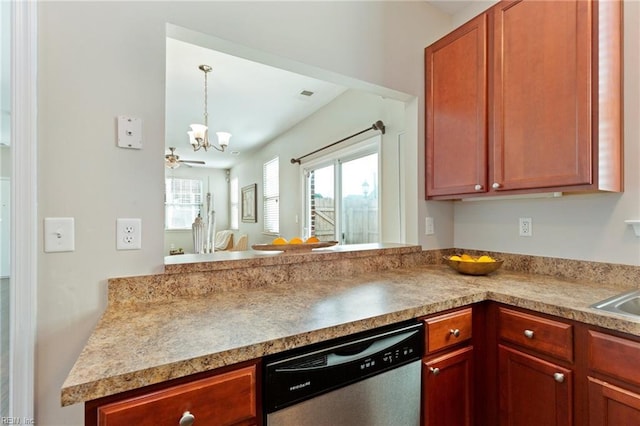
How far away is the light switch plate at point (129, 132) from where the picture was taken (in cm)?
120

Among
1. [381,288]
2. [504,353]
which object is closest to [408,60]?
[381,288]

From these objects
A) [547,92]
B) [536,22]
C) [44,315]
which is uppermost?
[536,22]

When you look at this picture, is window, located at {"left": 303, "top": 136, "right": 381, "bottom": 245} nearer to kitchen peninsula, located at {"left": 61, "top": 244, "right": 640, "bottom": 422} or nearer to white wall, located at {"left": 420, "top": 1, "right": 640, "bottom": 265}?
white wall, located at {"left": 420, "top": 1, "right": 640, "bottom": 265}

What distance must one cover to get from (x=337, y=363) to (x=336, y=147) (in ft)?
9.64

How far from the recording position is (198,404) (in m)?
Result: 0.77

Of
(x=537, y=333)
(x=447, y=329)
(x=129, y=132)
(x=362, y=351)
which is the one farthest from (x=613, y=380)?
(x=129, y=132)

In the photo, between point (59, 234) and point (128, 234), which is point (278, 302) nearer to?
point (128, 234)

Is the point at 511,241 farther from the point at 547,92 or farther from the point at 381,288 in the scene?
the point at 381,288

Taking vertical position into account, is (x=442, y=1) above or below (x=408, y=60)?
above

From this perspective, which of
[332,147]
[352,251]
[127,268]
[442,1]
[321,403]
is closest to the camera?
[321,403]

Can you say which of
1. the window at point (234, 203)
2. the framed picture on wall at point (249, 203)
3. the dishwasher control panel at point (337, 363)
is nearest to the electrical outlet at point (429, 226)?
the dishwasher control panel at point (337, 363)

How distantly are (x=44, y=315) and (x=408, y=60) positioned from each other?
220 centimetres

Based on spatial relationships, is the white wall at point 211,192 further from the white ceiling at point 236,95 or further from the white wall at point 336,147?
the white ceiling at point 236,95

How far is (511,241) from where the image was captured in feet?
6.28
